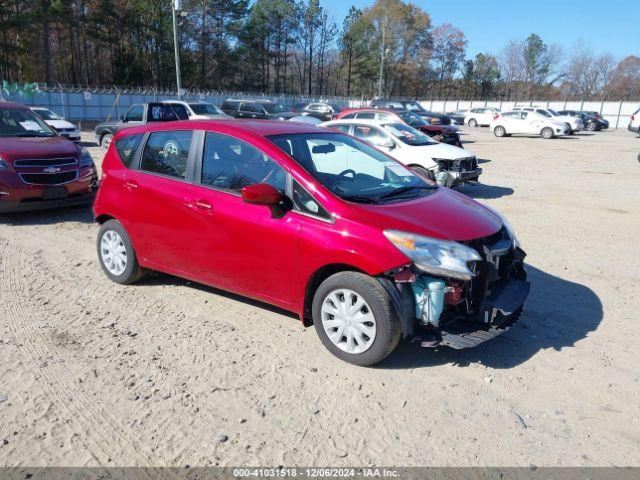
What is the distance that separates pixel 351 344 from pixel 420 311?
1.91 feet

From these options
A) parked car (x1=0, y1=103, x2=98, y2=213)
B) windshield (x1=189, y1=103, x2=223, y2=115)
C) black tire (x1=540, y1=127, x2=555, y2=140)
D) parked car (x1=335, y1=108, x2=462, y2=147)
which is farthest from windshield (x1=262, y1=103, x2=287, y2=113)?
parked car (x1=0, y1=103, x2=98, y2=213)

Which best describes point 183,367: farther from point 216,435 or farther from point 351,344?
point 351,344

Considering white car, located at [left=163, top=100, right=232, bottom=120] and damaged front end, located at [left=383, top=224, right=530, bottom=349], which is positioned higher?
white car, located at [left=163, top=100, right=232, bottom=120]

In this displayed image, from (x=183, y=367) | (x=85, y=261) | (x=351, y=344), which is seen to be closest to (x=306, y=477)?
(x=351, y=344)

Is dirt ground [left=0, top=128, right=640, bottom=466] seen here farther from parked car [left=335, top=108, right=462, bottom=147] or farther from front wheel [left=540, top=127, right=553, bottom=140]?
front wheel [left=540, top=127, right=553, bottom=140]

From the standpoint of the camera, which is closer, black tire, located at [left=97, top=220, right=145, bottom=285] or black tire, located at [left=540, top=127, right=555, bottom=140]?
black tire, located at [left=97, top=220, right=145, bottom=285]

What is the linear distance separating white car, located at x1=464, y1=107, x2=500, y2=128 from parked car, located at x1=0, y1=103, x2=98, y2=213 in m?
37.5

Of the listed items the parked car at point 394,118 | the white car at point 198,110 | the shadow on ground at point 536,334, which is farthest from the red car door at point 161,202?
the white car at point 198,110

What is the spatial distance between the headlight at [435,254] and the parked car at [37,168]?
21.2 ft

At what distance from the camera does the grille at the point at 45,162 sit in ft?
25.6

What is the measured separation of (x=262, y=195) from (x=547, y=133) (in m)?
30.6

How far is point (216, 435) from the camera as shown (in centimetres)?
311

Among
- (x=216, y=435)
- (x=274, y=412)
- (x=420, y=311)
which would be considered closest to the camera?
(x=216, y=435)

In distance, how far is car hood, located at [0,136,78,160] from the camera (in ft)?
25.8
